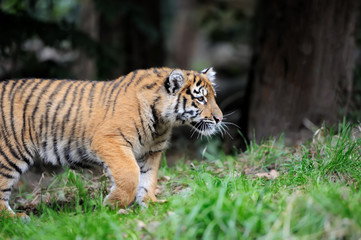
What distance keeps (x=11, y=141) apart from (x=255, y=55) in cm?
398

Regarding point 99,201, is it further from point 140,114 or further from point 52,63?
point 52,63

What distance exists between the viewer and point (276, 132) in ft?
21.2

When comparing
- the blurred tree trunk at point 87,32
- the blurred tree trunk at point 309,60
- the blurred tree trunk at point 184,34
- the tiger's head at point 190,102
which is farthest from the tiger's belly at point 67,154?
the blurred tree trunk at point 184,34

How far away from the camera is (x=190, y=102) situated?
4.57 meters

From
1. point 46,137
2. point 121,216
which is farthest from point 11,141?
point 121,216

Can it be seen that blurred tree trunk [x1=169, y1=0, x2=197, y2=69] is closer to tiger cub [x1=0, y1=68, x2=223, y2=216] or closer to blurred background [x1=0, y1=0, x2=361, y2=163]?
blurred background [x1=0, y1=0, x2=361, y2=163]

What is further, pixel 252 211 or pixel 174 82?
pixel 174 82

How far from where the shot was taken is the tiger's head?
4547mm

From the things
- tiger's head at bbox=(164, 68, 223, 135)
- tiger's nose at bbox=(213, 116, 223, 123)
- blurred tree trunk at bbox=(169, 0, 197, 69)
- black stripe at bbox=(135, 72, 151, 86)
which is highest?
black stripe at bbox=(135, 72, 151, 86)

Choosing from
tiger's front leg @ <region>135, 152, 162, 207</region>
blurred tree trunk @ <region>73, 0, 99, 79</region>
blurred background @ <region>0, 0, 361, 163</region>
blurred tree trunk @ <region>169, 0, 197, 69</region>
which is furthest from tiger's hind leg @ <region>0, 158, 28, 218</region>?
blurred tree trunk @ <region>169, 0, 197, 69</region>

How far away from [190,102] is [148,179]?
979mm

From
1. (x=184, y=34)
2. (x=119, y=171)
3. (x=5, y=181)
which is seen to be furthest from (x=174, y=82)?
(x=184, y=34)

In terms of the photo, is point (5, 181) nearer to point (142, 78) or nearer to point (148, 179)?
point (148, 179)

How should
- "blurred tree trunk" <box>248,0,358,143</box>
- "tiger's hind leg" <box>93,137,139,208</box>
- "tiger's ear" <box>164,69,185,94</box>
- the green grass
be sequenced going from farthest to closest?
"blurred tree trunk" <box>248,0,358,143</box>
"tiger's ear" <box>164,69,185,94</box>
"tiger's hind leg" <box>93,137,139,208</box>
the green grass
